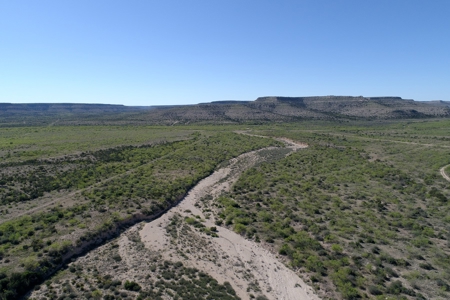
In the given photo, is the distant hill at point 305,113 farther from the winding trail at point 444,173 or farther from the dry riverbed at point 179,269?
the dry riverbed at point 179,269

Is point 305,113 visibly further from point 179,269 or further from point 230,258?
point 179,269

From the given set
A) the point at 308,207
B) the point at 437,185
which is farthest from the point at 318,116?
the point at 308,207

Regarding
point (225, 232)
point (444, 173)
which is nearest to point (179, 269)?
point (225, 232)

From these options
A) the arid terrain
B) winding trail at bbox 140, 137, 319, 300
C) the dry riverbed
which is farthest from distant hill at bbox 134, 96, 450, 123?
the dry riverbed

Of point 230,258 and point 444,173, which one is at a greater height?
point 444,173

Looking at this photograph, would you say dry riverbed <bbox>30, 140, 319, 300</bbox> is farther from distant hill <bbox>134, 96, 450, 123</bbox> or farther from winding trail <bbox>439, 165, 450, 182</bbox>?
distant hill <bbox>134, 96, 450, 123</bbox>

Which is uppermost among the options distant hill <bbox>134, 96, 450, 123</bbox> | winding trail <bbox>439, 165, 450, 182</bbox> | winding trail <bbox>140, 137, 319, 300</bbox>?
distant hill <bbox>134, 96, 450, 123</bbox>

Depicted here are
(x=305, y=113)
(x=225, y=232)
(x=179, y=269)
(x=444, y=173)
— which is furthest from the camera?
(x=305, y=113)

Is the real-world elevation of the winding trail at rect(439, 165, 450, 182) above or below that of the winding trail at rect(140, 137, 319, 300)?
above

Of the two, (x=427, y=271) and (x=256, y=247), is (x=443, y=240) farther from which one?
(x=256, y=247)
